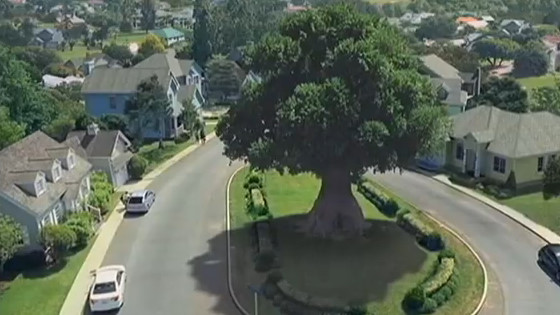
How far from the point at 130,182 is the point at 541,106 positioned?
1485 inches

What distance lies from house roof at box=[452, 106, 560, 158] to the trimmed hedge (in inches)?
711

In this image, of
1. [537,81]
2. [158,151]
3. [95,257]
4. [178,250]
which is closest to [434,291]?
[178,250]

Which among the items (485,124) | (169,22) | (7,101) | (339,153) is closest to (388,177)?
(485,124)

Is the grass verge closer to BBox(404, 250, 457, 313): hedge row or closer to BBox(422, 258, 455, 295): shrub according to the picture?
BBox(404, 250, 457, 313): hedge row

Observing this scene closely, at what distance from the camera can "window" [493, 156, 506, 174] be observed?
166 feet

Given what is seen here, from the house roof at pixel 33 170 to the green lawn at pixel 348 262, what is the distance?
10989mm

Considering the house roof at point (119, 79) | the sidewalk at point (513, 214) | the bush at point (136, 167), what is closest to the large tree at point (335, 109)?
the sidewalk at point (513, 214)

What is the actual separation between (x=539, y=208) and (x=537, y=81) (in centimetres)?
6161

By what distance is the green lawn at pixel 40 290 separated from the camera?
1315 inches

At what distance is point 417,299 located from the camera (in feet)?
104

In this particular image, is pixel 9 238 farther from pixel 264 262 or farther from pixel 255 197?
pixel 255 197

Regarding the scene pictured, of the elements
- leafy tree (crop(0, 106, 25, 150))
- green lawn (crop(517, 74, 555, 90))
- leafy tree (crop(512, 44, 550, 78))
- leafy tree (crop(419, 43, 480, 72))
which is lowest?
green lawn (crop(517, 74, 555, 90))

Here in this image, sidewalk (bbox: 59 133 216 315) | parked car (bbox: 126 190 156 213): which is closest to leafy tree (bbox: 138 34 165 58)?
sidewalk (bbox: 59 133 216 315)

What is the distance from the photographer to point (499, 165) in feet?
168
